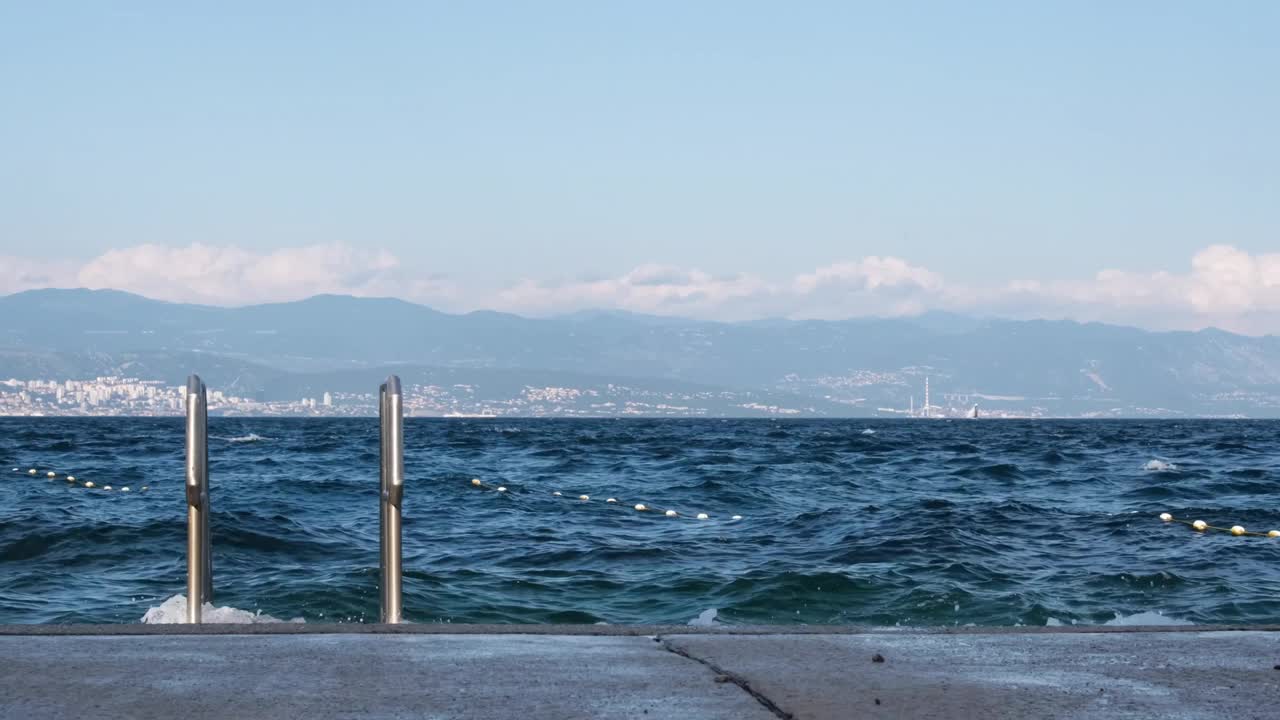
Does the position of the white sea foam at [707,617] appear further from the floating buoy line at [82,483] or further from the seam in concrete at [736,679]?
the floating buoy line at [82,483]

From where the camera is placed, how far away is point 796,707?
4.24m

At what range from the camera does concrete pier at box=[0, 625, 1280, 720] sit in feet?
13.9

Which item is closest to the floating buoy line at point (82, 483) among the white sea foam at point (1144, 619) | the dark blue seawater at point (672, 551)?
the dark blue seawater at point (672, 551)

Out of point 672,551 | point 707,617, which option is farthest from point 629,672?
point 672,551

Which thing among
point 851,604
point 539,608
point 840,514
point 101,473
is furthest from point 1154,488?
point 101,473

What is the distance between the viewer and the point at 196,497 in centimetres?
700

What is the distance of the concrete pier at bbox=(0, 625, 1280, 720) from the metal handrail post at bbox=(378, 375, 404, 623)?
2.61ft

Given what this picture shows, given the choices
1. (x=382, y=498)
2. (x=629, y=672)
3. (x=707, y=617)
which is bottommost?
(x=707, y=617)

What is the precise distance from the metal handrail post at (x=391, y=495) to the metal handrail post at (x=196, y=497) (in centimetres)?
86

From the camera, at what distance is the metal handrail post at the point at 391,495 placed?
22.0ft

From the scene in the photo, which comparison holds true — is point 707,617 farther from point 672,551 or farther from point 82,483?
point 82,483

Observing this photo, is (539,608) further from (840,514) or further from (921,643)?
(840,514)

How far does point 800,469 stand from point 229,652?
30.8 metres

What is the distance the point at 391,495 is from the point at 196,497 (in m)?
1.01
